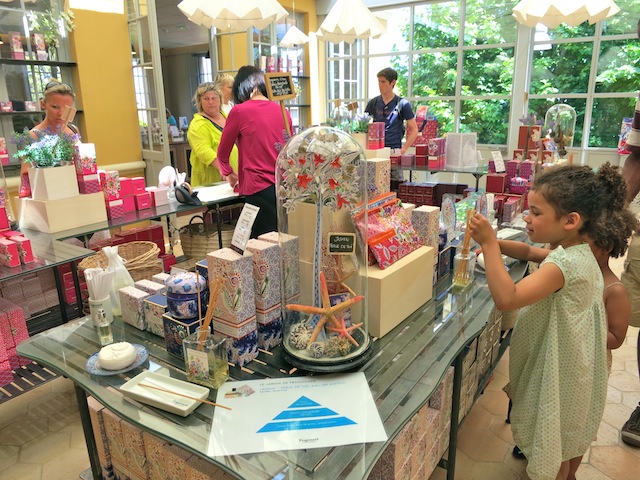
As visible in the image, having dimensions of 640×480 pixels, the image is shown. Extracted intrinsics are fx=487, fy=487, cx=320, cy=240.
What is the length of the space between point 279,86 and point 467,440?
5.72ft

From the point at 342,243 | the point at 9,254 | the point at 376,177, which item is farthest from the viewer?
the point at 9,254

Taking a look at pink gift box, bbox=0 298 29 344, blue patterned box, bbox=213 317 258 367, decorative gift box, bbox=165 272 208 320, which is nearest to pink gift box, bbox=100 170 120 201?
pink gift box, bbox=0 298 29 344

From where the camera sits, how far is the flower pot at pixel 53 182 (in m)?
2.54

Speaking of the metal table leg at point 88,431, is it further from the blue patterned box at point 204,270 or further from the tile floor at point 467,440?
the blue patterned box at point 204,270

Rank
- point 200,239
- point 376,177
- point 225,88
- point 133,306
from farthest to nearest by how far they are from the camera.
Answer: point 225,88
point 200,239
point 376,177
point 133,306

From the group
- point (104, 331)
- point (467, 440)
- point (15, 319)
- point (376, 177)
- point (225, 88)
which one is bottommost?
point (467, 440)

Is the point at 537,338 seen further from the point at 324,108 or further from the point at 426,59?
the point at 324,108

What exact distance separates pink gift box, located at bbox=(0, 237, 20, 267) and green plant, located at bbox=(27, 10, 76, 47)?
352 cm

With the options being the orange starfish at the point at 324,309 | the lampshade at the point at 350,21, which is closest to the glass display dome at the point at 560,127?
the lampshade at the point at 350,21

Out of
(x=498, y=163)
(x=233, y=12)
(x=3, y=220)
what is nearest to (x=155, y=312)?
(x=3, y=220)

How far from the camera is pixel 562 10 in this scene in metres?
3.78

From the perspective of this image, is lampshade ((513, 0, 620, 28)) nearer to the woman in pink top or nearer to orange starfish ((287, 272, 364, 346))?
the woman in pink top

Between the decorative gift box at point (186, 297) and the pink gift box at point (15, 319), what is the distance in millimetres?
1368

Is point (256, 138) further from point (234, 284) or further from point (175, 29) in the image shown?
point (175, 29)
